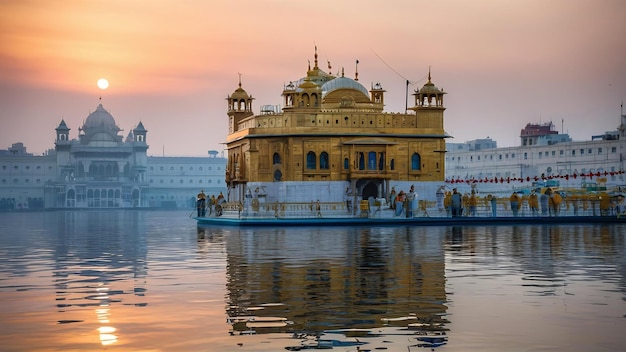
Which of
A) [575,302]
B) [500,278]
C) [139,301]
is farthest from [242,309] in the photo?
[500,278]

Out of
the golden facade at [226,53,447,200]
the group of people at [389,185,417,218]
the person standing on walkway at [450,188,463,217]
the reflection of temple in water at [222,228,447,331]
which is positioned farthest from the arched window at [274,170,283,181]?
the reflection of temple in water at [222,228,447,331]

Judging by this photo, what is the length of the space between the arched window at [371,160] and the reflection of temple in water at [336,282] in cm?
2485

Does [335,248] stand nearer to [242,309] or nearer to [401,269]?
[401,269]

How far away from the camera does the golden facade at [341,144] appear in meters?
55.4

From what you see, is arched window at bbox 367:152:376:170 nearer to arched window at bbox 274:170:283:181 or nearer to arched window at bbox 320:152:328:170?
arched window at bbox 320:152:328:170

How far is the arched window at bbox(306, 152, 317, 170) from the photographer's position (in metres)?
55.4

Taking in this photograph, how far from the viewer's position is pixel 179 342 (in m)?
11.5

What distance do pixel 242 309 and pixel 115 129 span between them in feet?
536

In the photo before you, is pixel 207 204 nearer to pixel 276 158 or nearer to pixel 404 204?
pixel 276 158

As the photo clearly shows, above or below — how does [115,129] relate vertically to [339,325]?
above

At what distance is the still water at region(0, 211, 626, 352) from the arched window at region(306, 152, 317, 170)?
27.4 meters

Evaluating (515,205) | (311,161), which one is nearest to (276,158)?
(311,161)

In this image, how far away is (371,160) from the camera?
5616 cm

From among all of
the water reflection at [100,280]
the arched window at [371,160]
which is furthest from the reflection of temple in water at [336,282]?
the arched window at [371,160]
